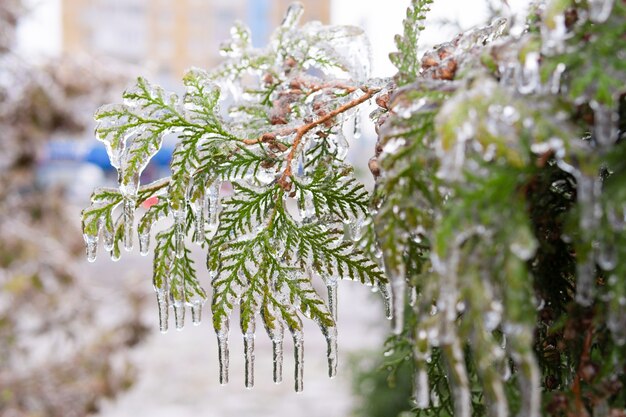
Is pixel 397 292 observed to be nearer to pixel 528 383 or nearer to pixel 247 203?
pixel 528 383

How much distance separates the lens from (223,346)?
1.16 metres

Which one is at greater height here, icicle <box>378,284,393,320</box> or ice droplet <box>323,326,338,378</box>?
icicle <box>378,284,393,320</box>

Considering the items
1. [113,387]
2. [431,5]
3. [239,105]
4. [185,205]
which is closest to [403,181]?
[431,5]

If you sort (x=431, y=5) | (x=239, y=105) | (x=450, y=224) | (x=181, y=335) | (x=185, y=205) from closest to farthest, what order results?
(x=450, y=224) → (x=431, y=5) → (x=185, y=205) → (x=239, y=105) → (x=181, y=335)

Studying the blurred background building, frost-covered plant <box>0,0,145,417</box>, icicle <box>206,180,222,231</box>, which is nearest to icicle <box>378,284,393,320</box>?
icicle <box>206,180,222,231</box>

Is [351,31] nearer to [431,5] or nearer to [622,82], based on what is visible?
[431,5]

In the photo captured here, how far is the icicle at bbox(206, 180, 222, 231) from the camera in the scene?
3.67ft

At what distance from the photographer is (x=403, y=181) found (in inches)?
29.9

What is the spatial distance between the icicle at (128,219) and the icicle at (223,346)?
20 cm

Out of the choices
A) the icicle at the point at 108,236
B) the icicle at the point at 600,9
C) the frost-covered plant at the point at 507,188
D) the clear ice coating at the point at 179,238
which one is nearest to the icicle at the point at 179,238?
the clear ice coating at the point at 179,238

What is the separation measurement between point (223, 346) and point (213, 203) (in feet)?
0.77

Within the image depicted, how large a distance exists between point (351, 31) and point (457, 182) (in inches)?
33.9

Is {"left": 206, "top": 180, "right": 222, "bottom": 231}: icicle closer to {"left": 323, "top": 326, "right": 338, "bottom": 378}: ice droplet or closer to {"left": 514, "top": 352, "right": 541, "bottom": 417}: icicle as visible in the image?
{"left": 323, "top": 326, "right": 338, "bottom": 378}: ice droplet

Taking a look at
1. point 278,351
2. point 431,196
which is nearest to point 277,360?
point 278,351
